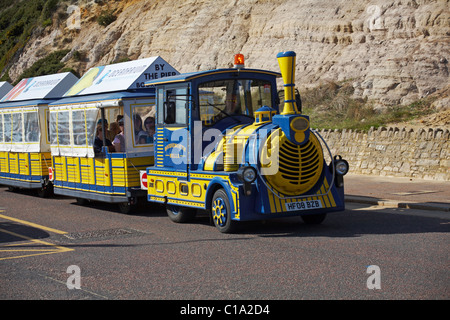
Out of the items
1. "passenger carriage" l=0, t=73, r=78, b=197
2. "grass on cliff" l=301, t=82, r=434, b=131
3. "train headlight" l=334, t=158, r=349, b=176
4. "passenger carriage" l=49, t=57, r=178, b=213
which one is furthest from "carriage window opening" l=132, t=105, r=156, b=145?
"grass on cliff" l=301, t=82, r=434, b=131

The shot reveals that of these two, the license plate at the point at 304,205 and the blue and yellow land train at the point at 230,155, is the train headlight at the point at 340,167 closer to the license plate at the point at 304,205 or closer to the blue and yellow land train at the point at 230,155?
the blue and yellow land train at the point at 230,155

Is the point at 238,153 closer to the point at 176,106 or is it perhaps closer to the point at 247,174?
the point at 247,174

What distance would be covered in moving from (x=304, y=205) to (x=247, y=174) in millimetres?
1286

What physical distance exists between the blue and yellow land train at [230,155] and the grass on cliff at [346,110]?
9.56 m

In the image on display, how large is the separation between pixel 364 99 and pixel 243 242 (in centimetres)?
1667

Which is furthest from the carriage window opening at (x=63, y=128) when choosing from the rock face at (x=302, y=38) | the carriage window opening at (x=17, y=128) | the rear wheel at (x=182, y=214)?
the rock face at (x=302, y=38)

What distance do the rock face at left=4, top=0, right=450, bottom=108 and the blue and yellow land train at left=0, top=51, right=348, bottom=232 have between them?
40.4 ft

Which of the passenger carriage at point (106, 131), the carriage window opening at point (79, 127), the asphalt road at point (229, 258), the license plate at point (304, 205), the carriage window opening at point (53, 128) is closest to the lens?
the asphalt road at point (229, 258)

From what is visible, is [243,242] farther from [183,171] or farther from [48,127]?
[48,127]

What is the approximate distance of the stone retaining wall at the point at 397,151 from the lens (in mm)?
17875

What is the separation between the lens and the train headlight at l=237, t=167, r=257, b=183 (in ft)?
34.1

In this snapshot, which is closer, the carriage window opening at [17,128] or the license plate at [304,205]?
the license plate at [304,205]

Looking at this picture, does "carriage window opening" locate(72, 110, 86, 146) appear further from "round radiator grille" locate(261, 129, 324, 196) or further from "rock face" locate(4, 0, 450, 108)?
"rock face" locate(4, 0, 450, 108)
